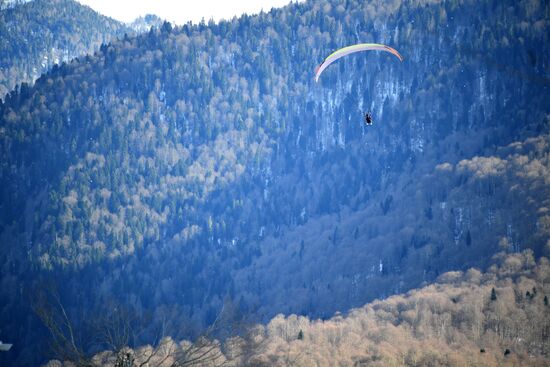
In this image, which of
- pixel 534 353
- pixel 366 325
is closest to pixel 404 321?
pixel 366 325

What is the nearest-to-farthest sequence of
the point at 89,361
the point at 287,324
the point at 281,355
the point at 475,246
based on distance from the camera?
the point at 89,361
the point at 281,355
the point at 287,324
the point at 475,246

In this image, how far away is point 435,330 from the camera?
153m

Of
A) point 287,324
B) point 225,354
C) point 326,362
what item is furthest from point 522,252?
point 225,354

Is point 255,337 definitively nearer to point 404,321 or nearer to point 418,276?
point 404,321

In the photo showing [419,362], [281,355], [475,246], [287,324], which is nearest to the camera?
[419,362]

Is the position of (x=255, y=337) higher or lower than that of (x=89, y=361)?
lower

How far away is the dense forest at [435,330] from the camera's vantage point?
132m

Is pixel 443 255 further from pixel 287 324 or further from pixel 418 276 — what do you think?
pixel 287 324

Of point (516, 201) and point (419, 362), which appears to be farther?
point (516, 201)

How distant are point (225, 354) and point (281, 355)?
1124 cm

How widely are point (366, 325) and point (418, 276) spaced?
34.0m

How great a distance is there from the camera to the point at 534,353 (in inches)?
5487

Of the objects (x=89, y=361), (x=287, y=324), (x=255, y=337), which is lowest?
(x=287, y=324)

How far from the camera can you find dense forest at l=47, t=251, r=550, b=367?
132000mm
